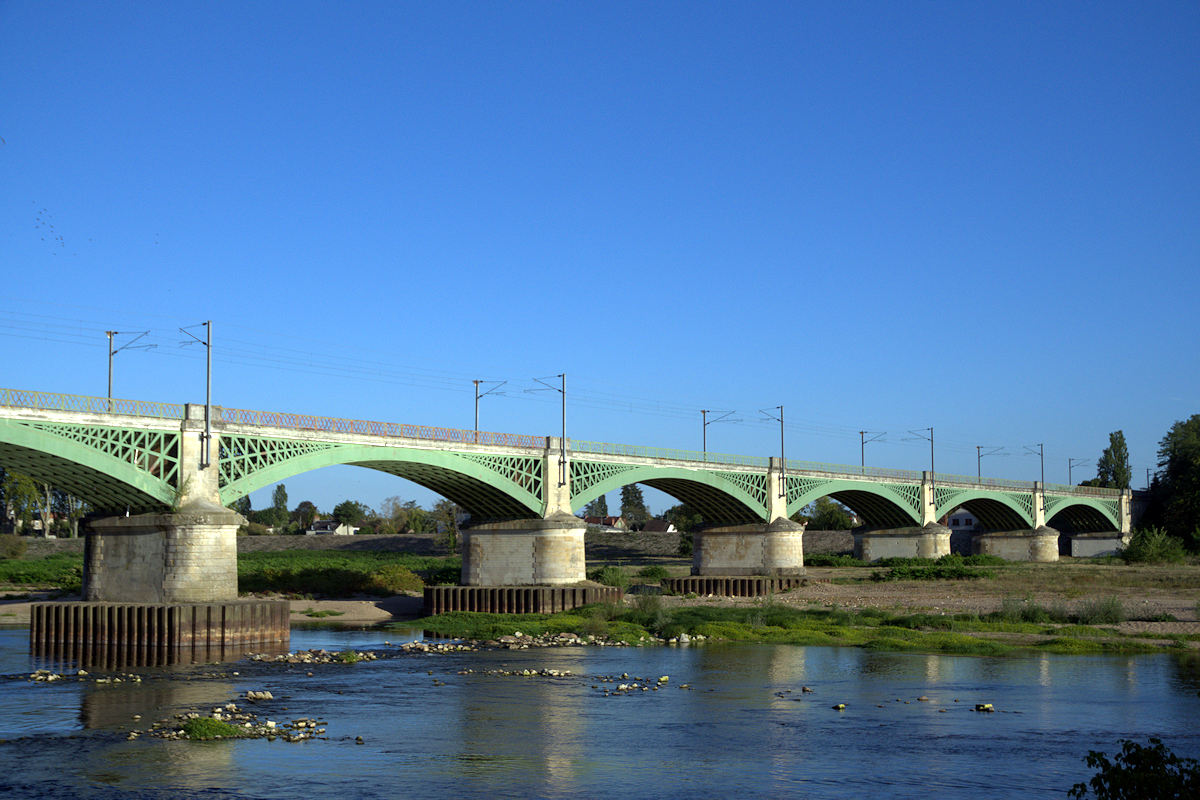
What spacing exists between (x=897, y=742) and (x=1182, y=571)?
60.4 m

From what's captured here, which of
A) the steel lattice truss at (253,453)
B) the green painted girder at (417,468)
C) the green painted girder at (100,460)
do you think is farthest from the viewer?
the green painted girder at (417,468)

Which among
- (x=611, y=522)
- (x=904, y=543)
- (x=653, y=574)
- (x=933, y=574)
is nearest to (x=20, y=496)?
(x=653, y=574)

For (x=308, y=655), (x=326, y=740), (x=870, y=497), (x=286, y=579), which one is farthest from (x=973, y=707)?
(x=870, y=497)

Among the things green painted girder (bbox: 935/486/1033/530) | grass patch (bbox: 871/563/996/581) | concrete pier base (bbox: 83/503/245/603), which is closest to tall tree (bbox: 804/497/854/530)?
green painted girder (bbox: 935/486/1033/530)

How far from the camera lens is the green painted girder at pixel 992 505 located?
103750 millimetres

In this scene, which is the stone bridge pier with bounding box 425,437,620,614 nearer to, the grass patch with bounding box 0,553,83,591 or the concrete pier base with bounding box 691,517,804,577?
the concrete pier base with bounding box 691,517,804,577

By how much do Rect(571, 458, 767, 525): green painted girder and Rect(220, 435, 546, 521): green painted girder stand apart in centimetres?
376

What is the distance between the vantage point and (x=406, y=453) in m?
55.8

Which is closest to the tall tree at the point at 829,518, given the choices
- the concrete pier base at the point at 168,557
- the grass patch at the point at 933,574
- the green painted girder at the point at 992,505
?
the green painted girder at the point at 992,505

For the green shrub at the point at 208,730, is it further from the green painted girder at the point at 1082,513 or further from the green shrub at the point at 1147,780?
the green painted girder at the point at 1082,513

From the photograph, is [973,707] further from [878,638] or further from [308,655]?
[308,655]

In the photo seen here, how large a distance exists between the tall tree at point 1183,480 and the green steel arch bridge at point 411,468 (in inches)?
822

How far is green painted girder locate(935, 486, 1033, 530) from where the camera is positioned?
4085 inches

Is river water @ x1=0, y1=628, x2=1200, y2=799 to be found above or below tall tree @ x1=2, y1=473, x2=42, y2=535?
below
